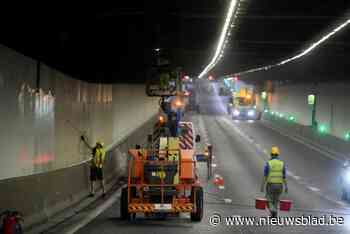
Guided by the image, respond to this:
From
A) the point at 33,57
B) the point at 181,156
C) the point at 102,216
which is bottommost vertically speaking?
the point at 102,216

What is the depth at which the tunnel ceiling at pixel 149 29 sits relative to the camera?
21.0 m

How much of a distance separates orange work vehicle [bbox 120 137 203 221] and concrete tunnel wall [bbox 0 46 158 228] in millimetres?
2193

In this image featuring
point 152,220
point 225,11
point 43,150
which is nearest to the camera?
point 152,220

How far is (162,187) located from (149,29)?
643 cm

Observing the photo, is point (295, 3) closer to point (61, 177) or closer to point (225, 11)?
point (225, 11)

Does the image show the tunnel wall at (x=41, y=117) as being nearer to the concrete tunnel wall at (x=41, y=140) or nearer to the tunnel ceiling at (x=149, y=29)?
the concrete tunnel wall at (x=41, y=140)

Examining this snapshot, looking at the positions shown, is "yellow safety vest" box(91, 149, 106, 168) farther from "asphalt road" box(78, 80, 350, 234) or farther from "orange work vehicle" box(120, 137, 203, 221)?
"orange work vehicle" box(120, 137, 203, 221)

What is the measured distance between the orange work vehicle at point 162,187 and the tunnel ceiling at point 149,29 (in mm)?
3947

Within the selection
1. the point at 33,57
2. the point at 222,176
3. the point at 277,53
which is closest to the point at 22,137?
the point at 33,57

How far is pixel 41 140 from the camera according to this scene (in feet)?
97.1

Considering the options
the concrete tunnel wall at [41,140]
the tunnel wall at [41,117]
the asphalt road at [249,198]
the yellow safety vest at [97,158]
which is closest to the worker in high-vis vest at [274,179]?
the asphalt road at [249,198]

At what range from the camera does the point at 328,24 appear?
26.3 metres

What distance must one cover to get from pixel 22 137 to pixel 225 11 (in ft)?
26.0

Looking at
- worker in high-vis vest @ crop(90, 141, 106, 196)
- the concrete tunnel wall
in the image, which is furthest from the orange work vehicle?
worker in high-vis vest @ crop(90, 141, 106, 196)
